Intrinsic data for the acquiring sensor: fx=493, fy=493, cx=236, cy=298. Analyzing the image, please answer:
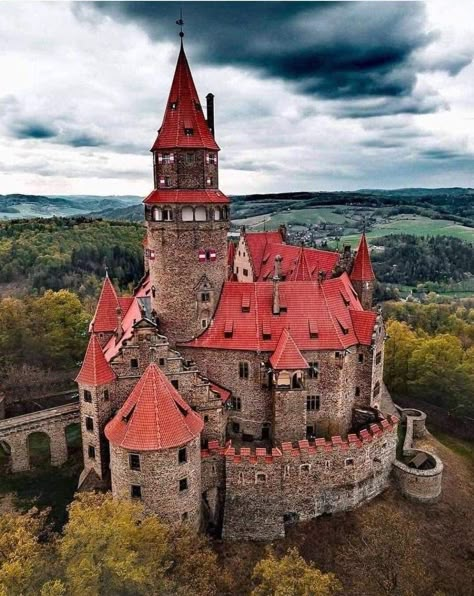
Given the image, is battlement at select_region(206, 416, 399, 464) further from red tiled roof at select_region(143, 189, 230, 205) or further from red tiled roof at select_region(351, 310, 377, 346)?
red tiled roof at select_region(143, 189, 230, 205)

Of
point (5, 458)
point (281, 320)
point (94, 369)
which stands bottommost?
point (5, 458)

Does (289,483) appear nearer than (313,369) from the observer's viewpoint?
Yes

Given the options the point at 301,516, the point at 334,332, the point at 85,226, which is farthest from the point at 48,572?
the point at 85,226

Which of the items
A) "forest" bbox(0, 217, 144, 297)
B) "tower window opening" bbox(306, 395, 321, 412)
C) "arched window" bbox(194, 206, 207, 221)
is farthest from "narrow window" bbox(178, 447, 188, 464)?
"forest" bbox(0, 217, 144, 297)

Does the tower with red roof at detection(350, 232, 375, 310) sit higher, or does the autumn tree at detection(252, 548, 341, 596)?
the tower with red roof at detection(350, 232, 375, 310)

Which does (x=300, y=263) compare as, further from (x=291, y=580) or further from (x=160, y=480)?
(x=291, y=580)

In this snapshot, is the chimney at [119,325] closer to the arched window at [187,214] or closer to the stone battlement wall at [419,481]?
the arched window at [187,214]

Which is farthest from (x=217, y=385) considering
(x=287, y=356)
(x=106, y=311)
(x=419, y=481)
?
(x=419, y=481)

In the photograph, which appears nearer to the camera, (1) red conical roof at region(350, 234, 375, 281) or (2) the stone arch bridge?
(2) the stone arch bridge
